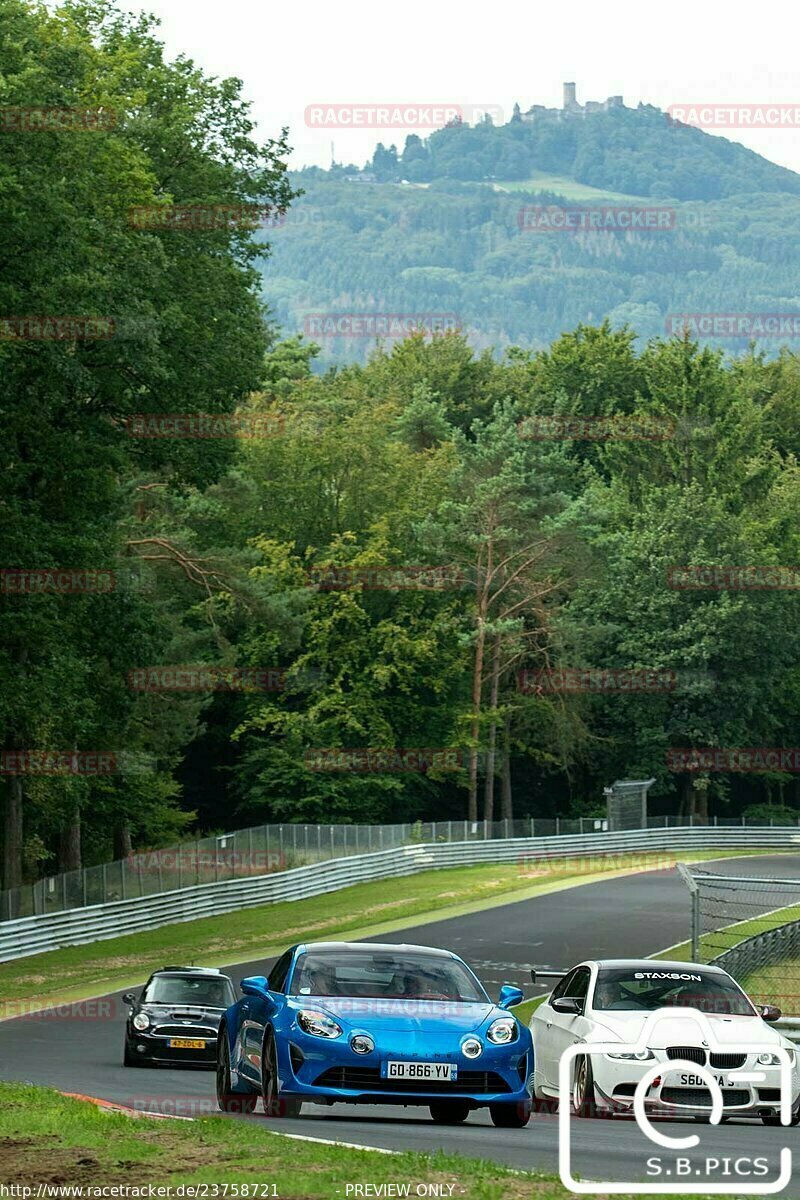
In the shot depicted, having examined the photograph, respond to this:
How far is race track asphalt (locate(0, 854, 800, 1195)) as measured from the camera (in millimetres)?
12055

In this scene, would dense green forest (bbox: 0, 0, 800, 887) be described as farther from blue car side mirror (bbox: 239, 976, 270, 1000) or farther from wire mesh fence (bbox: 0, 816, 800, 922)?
blue car side mirror (bbox: 239, 976, 270, 1000)

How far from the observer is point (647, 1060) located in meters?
14.9

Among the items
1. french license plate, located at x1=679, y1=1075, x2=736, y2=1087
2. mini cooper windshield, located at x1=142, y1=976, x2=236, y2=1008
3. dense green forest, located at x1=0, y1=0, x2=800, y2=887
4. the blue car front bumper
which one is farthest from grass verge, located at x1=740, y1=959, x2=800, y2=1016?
dense green forest, located at x1=0, y1=0, x2=800, y2=887

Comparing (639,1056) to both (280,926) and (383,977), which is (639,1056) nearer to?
(383,977)

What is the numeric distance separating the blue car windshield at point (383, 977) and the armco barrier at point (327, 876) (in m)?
26.7

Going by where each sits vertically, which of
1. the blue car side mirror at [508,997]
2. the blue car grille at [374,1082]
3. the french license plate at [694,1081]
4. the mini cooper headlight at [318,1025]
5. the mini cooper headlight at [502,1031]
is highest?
the mini cooper headlight at [318,1025]

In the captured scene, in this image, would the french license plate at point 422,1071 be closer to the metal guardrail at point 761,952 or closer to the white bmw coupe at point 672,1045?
the white bmw coupe at point 672,1045

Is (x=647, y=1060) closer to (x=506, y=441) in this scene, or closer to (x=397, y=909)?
(x=397, y=909)

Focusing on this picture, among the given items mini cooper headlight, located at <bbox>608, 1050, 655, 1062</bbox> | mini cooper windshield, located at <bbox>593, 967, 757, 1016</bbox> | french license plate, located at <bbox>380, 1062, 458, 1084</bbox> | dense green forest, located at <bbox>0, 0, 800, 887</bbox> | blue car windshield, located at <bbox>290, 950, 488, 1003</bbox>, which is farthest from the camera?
dense green forest, located at <bbox>0, 0, 800, 887</bbox>

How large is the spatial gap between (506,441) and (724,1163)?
75086mm

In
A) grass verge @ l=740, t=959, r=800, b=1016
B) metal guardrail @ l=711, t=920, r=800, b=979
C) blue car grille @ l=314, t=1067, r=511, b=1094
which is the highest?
blue car grille @ l=314, t=1067, r=511, b=1094

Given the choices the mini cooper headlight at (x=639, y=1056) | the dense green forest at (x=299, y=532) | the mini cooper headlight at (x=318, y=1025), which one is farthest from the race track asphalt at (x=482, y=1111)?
the dense green forest at (x=299, y=532)

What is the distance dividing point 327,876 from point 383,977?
43.6 m

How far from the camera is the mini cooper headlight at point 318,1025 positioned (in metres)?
13.5
